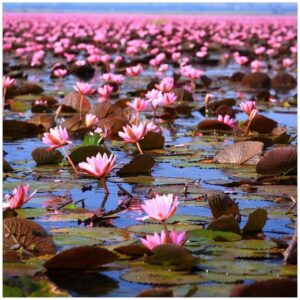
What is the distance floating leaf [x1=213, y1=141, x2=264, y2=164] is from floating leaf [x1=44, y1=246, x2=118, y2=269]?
1.78m

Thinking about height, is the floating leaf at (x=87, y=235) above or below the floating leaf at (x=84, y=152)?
above

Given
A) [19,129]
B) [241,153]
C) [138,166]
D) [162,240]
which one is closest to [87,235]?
[162,240]

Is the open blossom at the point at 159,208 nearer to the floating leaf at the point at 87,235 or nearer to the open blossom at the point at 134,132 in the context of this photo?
the floating leaf at the point at 87,235

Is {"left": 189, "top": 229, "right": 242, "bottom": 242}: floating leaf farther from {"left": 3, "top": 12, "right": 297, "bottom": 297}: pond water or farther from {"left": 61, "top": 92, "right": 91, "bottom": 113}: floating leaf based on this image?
{"left": 61, "top": 92, "right": 91, "bottom": 113}: floating leaf

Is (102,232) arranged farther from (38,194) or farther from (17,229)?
(38,194)

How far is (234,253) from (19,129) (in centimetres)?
293

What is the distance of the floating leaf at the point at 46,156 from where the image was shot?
3836mm

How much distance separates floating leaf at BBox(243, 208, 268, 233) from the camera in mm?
2539

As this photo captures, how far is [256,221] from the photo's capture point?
8.38 ft

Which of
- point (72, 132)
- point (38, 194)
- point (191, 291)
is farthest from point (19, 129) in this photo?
point (191, 291)

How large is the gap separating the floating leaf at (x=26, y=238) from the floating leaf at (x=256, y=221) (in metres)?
0.62

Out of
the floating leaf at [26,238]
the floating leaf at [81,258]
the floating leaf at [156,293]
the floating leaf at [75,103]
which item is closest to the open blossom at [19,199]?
the floating leaf at [26,238]

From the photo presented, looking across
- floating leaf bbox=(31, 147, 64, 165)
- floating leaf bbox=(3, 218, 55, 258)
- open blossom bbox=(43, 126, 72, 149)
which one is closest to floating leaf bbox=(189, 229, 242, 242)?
floating leaf bbox=(3, 218, 55, 258)

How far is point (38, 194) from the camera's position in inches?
125
